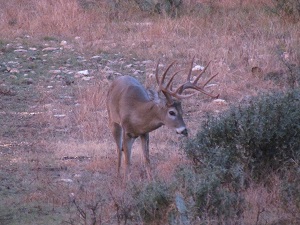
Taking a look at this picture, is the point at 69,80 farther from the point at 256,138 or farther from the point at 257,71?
the point at 256,138

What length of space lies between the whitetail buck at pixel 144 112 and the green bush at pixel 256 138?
1.14m

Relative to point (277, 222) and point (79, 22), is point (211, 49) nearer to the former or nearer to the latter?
point (79, 22)

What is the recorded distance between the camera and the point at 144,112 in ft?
33.1

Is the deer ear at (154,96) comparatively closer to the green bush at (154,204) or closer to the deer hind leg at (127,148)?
the deer hind leg at (127,148)

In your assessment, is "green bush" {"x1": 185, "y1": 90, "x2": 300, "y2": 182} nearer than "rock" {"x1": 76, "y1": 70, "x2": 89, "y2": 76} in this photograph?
Yes

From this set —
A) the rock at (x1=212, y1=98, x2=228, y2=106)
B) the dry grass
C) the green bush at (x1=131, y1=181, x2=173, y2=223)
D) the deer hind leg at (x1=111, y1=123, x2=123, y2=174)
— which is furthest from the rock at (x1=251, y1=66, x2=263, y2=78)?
the green bush at (x1=131, y1=181, x2=173, y2=223)

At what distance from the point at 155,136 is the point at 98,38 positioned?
266 inches

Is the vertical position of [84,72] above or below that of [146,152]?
below

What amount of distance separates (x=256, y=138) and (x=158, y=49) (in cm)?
859

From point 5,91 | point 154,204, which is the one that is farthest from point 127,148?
point 5,91

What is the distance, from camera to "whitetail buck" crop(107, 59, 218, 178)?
32.4ft

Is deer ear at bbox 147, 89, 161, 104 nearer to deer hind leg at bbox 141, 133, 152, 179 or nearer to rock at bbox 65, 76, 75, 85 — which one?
deer hind leg at bbox 141, 133, 152, 179

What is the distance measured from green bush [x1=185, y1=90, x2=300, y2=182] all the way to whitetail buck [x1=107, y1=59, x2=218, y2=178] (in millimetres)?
1140

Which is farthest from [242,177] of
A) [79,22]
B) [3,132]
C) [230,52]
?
[79,22]
